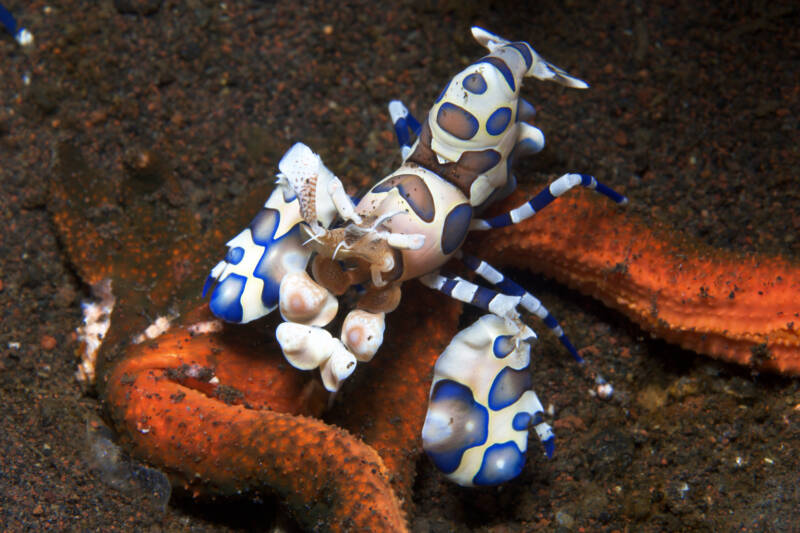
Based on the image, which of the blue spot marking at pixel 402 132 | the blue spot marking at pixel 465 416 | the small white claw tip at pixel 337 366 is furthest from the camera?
the blue spot marking at pixel 402 132

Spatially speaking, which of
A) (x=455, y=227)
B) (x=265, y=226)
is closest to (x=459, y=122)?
(x=455, y=227)

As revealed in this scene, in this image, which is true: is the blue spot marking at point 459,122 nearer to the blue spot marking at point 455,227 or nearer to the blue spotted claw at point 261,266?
the blue spot marking at point 455,227

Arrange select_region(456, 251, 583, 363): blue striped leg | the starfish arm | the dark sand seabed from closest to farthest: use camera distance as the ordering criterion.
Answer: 1. the starfish arm
2. the dark sand seabed
3. select_region(456, 251, 583, 363): blue striped leg

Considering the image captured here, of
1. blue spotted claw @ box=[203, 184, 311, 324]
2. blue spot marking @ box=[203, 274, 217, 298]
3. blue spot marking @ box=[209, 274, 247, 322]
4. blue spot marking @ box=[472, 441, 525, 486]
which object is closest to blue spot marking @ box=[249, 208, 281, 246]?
blue spotted claw @ box=[203, 184, 311, 324]

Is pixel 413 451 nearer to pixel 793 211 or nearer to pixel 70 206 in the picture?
pixel 70 206

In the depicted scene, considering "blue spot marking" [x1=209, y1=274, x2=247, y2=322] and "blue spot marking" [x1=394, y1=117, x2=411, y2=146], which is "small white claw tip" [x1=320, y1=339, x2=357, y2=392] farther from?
"blue spot marking" [x1=394, y1=117, x2=411, y2=146]

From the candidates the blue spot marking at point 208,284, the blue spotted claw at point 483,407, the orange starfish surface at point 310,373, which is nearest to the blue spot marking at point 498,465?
the blue spotted claw at point 483,407

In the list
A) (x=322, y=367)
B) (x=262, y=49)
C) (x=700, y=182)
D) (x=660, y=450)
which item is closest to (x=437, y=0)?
(x=262, y=49)
